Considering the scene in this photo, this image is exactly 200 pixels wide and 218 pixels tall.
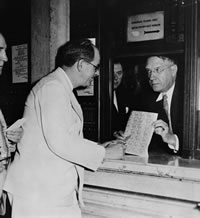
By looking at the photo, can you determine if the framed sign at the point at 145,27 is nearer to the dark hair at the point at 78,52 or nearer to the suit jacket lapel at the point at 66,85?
the dark hair at the point at 78,52

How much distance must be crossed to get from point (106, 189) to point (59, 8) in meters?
1.41

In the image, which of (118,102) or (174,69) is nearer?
(174,69)

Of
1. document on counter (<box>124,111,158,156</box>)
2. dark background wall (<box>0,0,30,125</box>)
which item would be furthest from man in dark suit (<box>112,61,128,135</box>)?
dark background wall (<box>0,0,30,125</box>)

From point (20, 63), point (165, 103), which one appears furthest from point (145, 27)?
point (20, 63)

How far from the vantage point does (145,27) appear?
218 cm

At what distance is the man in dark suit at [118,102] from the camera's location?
231cm

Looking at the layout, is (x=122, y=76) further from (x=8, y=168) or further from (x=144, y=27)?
(x=8, y=168)


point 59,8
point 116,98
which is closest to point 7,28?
point 59,8

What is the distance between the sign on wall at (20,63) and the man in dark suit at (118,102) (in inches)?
36.8

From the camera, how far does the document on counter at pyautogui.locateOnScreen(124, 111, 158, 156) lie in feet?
6.86

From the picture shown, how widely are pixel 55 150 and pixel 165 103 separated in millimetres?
893

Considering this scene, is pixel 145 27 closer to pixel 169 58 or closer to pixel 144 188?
pixel 169 58

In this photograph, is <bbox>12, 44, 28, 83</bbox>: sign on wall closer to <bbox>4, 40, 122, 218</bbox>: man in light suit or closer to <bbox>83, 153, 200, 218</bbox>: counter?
<bbox>4, 40, 122, 218</bbox>: man in light suit

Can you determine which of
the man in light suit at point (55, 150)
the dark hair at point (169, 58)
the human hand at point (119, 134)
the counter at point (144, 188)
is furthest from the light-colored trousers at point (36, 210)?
the dark hair at point (169, 58)
